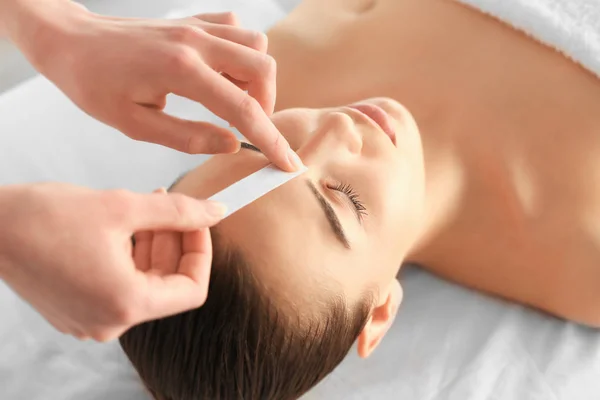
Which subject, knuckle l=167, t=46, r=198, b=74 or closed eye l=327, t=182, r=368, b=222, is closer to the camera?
knuckle l=167, t=46, r=198, b=74

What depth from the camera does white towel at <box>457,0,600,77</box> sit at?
38.1 inches

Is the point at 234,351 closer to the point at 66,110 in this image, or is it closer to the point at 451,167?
the point at 451,167

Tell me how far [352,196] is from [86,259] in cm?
39

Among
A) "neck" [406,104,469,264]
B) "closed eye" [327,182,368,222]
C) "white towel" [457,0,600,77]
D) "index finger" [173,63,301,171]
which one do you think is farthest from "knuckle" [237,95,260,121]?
"white towel" [457,0,600,77]

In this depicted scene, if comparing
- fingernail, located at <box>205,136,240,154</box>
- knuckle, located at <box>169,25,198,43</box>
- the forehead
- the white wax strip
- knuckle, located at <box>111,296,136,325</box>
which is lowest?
the forehead

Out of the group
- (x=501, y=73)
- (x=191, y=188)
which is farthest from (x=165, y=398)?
(x=501, y=73)

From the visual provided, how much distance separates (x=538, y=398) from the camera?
2.97 feet

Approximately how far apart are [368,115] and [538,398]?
0.51 meters

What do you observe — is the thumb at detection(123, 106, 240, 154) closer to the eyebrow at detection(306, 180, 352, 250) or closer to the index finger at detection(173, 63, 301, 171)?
the index finger at detection(173, 63, 301, 171)

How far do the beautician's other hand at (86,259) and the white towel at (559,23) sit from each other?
0.74 m

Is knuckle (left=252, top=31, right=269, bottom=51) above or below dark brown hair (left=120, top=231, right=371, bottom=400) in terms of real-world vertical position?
above

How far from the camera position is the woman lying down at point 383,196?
27.4 inches

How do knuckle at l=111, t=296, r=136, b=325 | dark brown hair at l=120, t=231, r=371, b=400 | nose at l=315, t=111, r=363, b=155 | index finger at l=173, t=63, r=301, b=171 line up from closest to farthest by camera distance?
knuckle at l=111, t=296, r=136, b=325
index finger at l=173, t=63, r=301, b=171
dark brown hair at l=120, t=231, r=371, b=400
nose at l=315, t=111, r=363, b=155

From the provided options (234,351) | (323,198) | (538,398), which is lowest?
(538,398)
